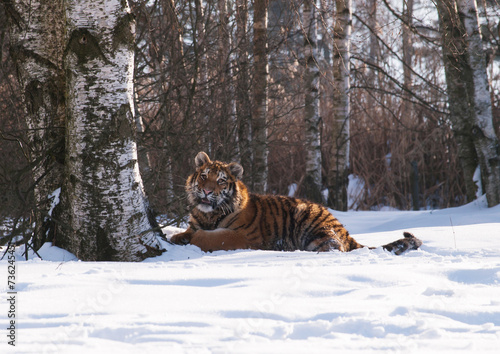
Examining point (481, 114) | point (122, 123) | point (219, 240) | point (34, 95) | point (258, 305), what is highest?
point (481, 114)

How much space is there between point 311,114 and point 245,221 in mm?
4683

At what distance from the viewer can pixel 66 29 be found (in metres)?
3.68

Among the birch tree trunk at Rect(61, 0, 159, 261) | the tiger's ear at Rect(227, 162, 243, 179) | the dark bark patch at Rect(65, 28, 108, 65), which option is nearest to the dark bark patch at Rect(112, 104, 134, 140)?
the birch tree trunk at Rect(61, 0, 159, 261)

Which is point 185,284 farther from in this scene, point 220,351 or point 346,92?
point 346,92

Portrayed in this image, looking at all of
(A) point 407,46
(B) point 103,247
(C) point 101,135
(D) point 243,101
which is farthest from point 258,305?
(A) point 407,46

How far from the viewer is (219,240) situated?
4.64 meters

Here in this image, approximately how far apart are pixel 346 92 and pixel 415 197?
269 centimetres

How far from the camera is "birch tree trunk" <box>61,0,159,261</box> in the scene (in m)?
3.66

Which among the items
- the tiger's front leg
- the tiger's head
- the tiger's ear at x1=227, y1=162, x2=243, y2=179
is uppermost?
the tiger's ear at x1=227, y1=162, x2=243, y2=179

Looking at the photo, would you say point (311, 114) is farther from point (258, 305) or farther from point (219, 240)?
point (258, 305)

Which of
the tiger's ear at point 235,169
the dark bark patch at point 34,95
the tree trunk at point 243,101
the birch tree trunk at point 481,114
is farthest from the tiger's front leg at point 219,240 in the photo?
the birch tree trunk at point 481,114

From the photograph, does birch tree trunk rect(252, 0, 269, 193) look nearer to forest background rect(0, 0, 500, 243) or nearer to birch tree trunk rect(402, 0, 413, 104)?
forest background rect(0, 0, 500, 243)

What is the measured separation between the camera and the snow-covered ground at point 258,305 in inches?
81.2

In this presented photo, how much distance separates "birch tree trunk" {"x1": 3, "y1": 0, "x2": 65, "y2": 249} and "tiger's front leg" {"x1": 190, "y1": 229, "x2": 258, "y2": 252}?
1.30 meters
